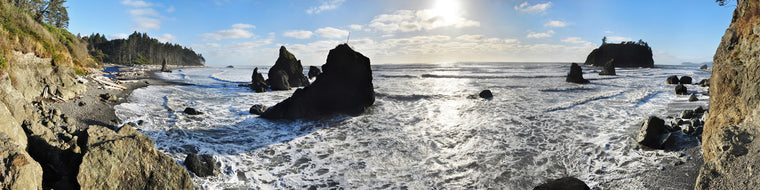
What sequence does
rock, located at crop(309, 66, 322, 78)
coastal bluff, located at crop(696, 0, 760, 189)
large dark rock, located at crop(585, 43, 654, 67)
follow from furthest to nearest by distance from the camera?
large dark rock, located at crop(585, 43, 654, 67), rock, located at crop(309, 66, 322, 78), coastal bluff, located at crop(696, 0, 760, 189)

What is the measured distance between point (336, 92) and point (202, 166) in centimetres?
921

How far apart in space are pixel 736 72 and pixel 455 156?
634 cm

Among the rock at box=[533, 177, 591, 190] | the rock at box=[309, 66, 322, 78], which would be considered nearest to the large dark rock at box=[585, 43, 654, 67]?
the rock at box=[309, 66, 322, 78]

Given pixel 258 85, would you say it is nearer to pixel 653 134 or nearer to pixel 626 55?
pixel 653 134

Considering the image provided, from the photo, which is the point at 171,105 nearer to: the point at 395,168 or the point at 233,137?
the point at 233,137

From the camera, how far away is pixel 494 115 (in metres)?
15.0

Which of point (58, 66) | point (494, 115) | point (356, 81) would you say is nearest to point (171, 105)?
Answer: point (58, 66)

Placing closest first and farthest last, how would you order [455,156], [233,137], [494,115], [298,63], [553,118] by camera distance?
[455,156] → [233,137] → [553,118] → [494,115] → [298,63]

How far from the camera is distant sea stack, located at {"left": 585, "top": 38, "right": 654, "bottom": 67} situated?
103938 mm

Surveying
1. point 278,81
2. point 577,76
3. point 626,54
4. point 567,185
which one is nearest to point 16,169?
point 567,185

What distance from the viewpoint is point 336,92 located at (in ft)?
54.1

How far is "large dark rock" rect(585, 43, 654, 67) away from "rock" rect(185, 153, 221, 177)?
127123mm

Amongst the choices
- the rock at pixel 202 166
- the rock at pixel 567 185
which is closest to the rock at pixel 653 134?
the rock at pixel 567 185

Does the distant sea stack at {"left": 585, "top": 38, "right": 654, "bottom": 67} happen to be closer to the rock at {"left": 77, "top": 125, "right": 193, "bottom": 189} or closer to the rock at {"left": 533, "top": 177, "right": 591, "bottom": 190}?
the rock at {"left": 533, "top": 177, "right": 591, "bottom": 190}
